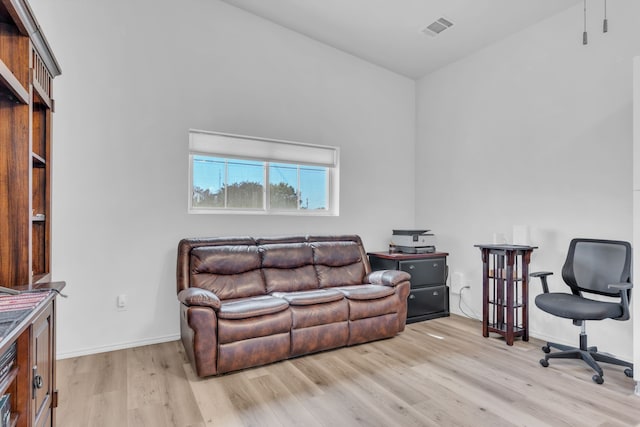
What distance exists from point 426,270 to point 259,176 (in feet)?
7.16

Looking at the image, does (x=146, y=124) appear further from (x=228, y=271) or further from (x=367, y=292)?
(x=367, y=292)

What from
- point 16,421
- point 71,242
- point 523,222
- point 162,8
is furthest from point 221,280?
point 523,222

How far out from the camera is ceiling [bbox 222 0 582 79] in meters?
3.27

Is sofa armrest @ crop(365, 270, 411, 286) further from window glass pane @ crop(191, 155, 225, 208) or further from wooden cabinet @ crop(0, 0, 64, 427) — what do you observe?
wooden cabinet @ crop(0, 0, 64, 427)

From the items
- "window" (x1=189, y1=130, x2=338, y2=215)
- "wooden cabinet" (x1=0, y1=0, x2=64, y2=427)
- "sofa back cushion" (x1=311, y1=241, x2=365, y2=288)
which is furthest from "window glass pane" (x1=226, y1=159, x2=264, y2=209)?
"wooden cabinet" (x1=0, y1=0, x2=64, y2=427)

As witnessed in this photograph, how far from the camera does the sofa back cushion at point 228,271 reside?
3.08 m

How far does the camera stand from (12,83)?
1402mm

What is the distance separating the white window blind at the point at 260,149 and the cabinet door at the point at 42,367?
7.32 feet

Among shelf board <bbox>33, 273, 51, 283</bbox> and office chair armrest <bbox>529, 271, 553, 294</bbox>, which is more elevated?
shelf board <bbox>33, 273, 51, 283</bbox>

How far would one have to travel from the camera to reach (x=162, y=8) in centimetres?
325

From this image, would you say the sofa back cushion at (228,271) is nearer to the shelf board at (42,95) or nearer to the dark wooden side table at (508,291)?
the shelf board at (42,95)

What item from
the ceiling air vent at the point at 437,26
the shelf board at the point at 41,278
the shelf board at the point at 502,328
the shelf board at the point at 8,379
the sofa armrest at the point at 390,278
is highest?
the ceiling air vent at the point at 437,26

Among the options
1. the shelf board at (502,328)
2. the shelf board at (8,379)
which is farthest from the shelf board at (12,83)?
the shelf board at (502,328)

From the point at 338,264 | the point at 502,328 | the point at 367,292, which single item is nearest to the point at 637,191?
the point at 502,328
